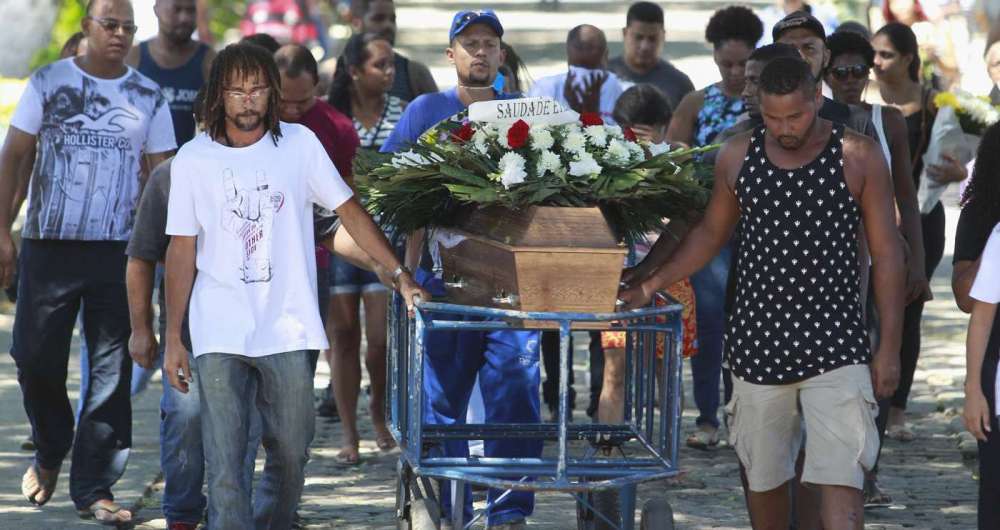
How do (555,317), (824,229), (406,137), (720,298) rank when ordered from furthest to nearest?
(720,298) < (406,137) < (824,229) < (555,317)

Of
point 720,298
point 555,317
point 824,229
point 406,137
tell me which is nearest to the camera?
point 555,317

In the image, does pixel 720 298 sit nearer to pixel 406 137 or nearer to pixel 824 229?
pixel 406 137

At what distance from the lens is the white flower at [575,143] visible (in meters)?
5.69

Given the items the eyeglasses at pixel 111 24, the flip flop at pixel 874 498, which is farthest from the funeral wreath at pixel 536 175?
the flip flop at pixel 874 498

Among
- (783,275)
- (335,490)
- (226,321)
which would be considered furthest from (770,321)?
(335,490)

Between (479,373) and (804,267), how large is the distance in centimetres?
158

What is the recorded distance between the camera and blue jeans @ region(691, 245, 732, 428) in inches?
360

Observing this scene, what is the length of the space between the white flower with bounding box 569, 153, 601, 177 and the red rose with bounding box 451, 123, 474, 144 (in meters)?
0.46

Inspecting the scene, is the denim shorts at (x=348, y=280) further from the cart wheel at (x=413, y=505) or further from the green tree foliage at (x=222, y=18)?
the green tree foliage at (x=222, y=18)

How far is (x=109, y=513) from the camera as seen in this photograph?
745cm

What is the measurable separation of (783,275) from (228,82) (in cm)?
195

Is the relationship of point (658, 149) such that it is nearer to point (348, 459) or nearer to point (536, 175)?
point (536, 175)

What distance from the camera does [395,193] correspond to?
5996mm

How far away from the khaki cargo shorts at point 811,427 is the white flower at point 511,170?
1123 millimetres
